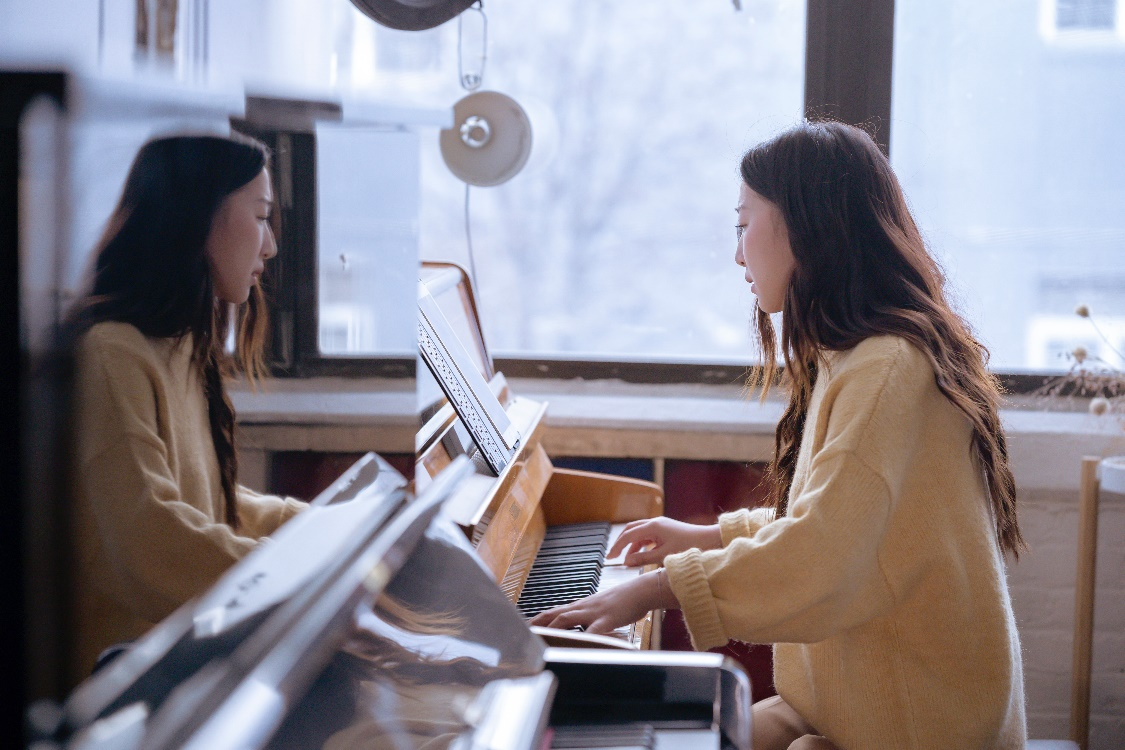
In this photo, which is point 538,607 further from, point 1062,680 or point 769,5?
→ point 769,5

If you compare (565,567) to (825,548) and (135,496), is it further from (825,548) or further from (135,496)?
(135,496)

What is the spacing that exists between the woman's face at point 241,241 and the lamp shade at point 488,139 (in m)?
1.63

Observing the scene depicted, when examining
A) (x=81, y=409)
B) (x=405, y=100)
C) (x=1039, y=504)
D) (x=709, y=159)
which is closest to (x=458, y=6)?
(x=405, y=100)

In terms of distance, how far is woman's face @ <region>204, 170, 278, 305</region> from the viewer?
0.58 metres

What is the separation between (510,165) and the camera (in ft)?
7.39

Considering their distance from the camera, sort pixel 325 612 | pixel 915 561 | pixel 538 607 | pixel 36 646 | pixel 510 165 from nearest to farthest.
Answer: pixel 36 646, pixel 325 612, pixel 915 561, pixel 538 607, pixel 510 165

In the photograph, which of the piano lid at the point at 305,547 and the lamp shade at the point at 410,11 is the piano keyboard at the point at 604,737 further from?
the lamp shade at the point at 410,11

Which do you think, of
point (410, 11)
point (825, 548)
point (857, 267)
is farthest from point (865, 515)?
point (410, 11)

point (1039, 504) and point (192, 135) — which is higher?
point (192, 135)

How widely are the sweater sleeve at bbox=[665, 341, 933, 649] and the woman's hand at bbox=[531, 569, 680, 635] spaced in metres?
0.03

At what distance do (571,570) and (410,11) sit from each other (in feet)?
2.98

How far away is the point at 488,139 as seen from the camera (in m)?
2.25

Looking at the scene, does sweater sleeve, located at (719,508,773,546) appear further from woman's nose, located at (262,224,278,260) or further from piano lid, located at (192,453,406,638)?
woman's nose, located at (262,224,278,260)

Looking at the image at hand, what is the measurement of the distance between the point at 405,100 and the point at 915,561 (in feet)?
5.59
